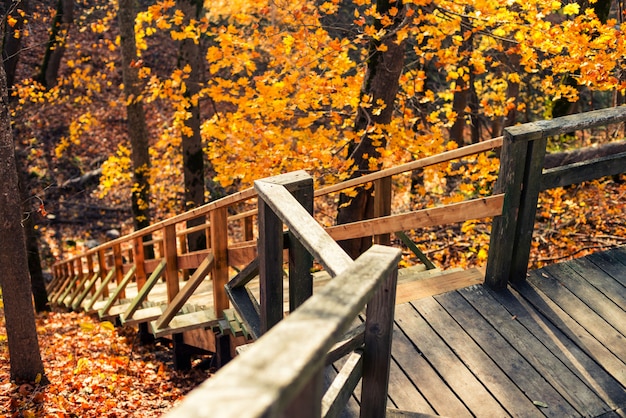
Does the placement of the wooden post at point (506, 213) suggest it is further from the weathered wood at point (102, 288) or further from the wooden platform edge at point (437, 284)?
the weathered wood at point (102, 288)

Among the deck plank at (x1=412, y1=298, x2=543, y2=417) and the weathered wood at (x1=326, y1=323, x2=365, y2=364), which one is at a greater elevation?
the weathered wood at (x1=326, y1=323, x2=365, y2=364)

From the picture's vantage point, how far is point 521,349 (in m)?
3.95

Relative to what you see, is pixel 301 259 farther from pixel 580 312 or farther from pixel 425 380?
pixel 580 312

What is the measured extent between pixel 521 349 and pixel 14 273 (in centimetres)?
544

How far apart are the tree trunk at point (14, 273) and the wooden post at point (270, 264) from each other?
407 centimetres

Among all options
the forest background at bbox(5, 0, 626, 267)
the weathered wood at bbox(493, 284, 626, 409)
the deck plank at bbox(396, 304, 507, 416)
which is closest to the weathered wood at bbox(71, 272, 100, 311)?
the forest background at bbox(5, 0, 626, 267)

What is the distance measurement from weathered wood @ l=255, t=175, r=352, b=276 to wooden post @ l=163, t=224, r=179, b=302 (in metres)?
3.09

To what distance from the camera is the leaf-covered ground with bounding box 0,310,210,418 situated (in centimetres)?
619

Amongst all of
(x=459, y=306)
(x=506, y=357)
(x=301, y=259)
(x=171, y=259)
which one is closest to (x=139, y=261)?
(x=171, y=259)

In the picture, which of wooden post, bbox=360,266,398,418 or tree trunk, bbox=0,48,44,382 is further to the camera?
tree trunk, bbox=0,48,44,382

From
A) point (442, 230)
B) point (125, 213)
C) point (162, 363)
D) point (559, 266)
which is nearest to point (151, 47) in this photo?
point (125, 213)

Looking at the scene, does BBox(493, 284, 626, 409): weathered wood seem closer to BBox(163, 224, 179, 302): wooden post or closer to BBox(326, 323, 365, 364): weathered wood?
BBox(326, 323, 365, 364): weathered wood

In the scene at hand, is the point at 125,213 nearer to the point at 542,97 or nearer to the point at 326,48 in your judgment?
the point at 326,48

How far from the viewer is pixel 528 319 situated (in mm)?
4262
